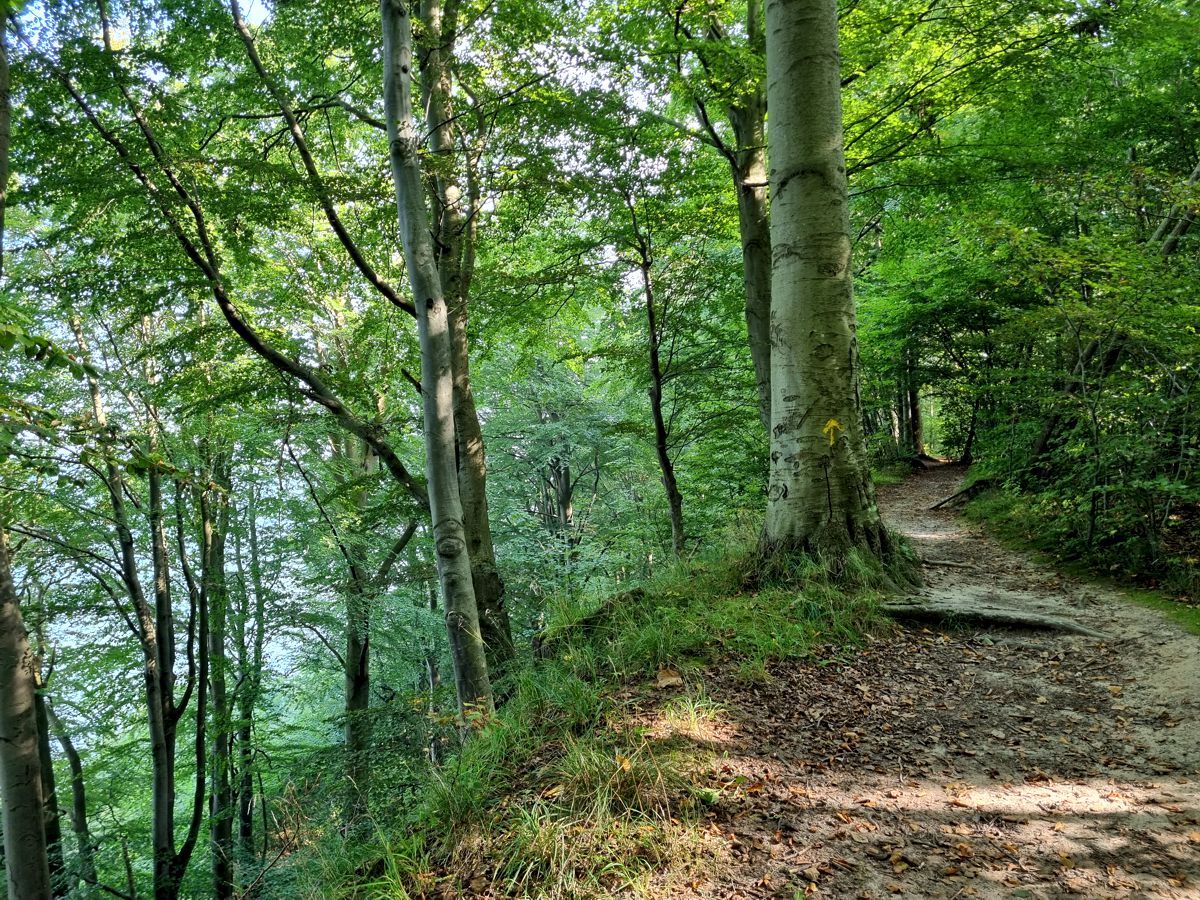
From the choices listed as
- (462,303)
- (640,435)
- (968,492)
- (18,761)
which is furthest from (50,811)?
(968,492)

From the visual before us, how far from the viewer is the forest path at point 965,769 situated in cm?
194

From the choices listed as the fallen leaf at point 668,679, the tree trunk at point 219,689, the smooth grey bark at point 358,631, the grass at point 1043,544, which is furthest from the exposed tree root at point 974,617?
the tree trunk at point 219,689

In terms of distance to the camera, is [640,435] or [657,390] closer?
[657,390]

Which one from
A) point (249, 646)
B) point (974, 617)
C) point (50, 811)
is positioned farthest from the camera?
point (249, 646)

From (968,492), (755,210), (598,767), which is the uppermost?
(755,210)

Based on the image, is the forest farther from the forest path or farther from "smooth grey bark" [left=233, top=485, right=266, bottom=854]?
"smooth grey bark" [left=233, top=485, right=266, bottom=854]

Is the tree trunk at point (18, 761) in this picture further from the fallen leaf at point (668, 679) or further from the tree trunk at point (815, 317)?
the tree trunk at point (815, 317)

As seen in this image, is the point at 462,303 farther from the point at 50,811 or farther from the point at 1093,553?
the point at 50,811

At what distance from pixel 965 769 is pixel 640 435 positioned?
215 inches

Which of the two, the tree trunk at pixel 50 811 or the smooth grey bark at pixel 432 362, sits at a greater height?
the smooth grey bark at pixel 432 362

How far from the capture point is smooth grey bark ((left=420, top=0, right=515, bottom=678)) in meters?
5.96

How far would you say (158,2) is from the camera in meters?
5.38

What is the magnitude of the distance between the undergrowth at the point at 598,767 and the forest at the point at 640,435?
25 millimetres

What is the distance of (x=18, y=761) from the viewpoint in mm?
3387
